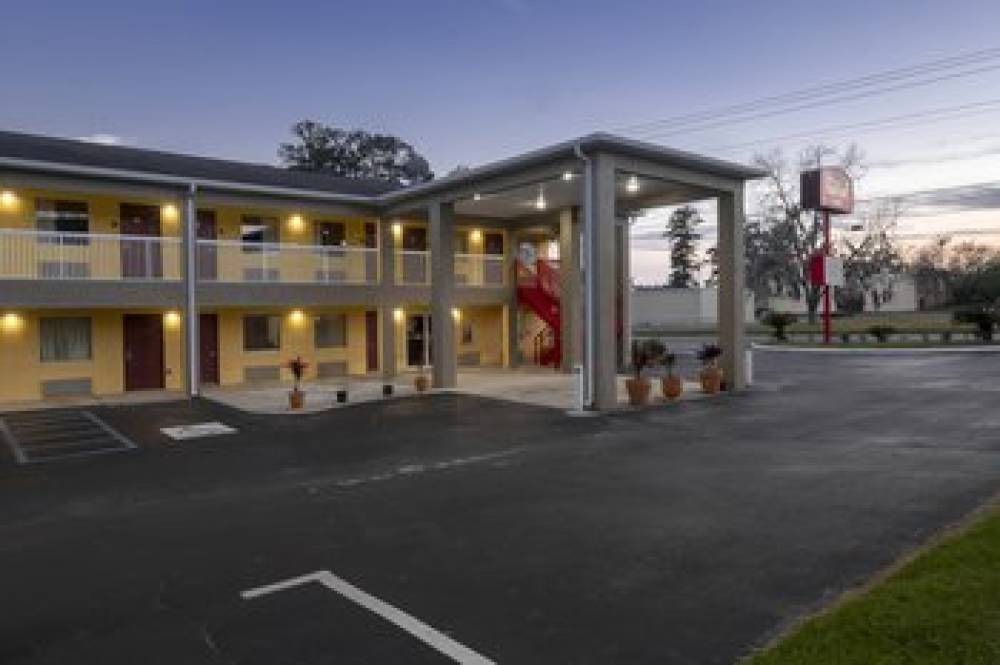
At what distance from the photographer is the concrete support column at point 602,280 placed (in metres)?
15.9

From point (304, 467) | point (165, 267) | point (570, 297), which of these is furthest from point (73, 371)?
point (570, 297)

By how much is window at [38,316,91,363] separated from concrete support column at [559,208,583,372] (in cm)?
1458

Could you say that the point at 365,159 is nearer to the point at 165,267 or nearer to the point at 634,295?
the point at 634,295

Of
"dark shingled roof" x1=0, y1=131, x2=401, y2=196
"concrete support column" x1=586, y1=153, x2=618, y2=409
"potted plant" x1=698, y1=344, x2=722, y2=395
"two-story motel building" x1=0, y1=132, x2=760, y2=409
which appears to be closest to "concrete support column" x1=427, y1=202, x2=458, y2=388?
"two-story motel building" x1=0, y1=132, x2=760, y2=409

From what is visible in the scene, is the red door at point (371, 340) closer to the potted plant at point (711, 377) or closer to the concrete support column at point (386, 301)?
the concrete support column at point (386, 301)

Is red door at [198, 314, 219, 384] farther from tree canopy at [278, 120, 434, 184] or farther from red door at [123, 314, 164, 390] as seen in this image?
tree canopy at [278, 120, 434, 184]

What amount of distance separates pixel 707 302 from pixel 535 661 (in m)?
61.8

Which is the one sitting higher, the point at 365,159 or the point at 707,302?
the point at 365,159

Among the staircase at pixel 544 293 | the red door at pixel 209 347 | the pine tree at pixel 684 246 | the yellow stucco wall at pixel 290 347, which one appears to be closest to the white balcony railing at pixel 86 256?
the red door at pixel 209 347

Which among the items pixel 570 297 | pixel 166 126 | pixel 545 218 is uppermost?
pixel 166 126

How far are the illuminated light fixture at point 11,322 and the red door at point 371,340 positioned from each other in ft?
34.3

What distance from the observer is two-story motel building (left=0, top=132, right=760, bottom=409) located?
17000mm

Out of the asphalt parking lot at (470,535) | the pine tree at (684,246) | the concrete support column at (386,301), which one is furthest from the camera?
the pine tree at (684,246)

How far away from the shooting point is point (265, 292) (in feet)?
67.4
